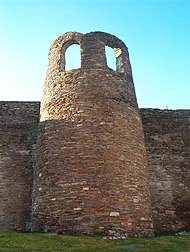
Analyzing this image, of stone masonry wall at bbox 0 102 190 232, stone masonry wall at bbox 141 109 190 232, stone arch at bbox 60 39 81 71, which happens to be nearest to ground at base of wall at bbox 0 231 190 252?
stone masonry wall at bbox 0 102 190 232

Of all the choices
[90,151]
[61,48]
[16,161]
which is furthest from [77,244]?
[61,48]

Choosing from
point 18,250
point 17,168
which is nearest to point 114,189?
point 18,250

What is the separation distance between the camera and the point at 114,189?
11281 millimetres

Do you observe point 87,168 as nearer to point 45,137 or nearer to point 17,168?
point 45,137

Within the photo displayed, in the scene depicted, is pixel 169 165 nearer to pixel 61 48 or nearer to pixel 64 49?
pixel 64 49

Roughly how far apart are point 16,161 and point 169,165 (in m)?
7.25

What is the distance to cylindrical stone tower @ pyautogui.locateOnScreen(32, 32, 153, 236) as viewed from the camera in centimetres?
1093

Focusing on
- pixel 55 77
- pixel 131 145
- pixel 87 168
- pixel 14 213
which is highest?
pixel 55 77

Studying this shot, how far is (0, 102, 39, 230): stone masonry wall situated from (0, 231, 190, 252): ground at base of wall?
405cm

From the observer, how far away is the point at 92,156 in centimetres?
1174

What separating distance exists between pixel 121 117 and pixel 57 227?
4820mm

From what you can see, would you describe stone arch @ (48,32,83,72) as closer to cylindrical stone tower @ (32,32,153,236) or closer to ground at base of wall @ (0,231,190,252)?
cylindrical stone tower @ (32,32,153,236)

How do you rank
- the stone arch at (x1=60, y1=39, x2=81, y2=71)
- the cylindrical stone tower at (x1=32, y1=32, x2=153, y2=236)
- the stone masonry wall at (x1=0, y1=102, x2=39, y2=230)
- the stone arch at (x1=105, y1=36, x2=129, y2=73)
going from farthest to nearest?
the stone arch at (x1=105, y1=36, x2=129, y2=73)
the stone arch at (x1=60, y1=39, x2=81, y2=71)
the stone masonry wall at (x1=0, y1=102, x2=39, y2=230)
the cylindrical stone tower at (x1=32, y1=32, x2=153, y2=236)

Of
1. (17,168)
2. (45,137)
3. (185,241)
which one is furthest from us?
(17,168)
